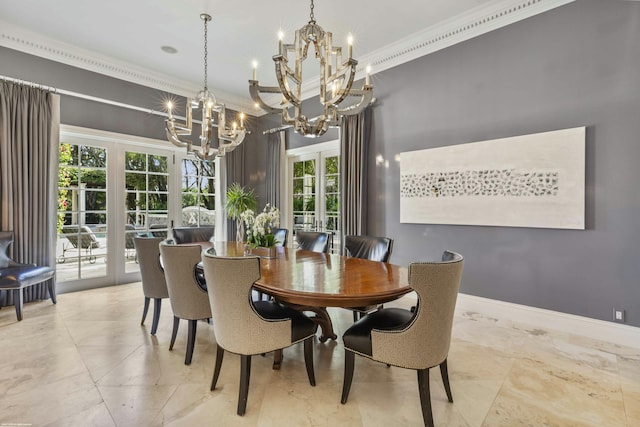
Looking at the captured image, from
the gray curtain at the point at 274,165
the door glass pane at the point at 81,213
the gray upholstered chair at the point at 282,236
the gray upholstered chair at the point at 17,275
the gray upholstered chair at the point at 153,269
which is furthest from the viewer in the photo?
the gray curtain at the point at 274,165

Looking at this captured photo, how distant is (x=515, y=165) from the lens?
10.7 feet

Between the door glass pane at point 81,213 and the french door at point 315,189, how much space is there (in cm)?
299

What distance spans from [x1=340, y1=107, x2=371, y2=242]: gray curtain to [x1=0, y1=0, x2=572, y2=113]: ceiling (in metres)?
0.82

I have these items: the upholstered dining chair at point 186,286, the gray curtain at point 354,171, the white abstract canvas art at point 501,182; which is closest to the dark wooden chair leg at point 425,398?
the upholstered dining chair at point 186,286

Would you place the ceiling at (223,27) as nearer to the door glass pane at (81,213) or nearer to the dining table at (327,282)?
the door glass pane at (81,213)

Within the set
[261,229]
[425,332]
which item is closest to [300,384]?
[425,332]

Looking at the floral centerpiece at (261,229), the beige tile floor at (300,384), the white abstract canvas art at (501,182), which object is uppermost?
the white abstract canvas art at (501,182)

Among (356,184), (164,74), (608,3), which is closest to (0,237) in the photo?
(164,74)

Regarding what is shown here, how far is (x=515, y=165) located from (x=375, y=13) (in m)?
2.23

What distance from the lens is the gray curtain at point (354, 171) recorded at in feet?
14.6

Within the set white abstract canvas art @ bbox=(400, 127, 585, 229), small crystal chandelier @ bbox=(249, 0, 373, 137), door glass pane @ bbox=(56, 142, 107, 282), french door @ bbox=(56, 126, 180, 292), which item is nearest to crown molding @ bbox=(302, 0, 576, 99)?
white abstract canvas art @ bbox=(400, 127, 585, 229)

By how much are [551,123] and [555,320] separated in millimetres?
1957

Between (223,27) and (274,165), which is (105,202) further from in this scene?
(223,27)

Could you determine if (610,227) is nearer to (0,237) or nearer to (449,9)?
(449,9)
